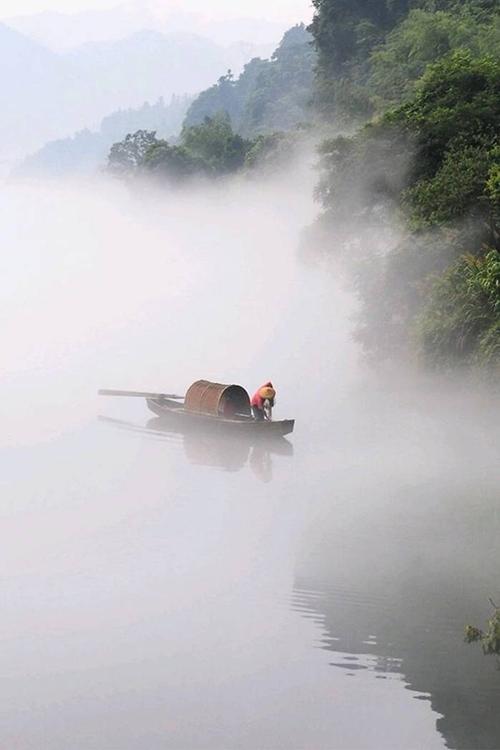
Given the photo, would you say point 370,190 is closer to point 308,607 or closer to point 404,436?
point 404,436

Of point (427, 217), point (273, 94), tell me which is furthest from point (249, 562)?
point (273, 94)

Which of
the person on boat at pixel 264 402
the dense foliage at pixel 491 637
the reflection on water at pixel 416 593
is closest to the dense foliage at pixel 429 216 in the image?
the person on boat at pixel 264 402

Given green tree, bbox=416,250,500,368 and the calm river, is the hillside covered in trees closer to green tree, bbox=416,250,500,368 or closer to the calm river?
green tree, bbox=416,250,500,368

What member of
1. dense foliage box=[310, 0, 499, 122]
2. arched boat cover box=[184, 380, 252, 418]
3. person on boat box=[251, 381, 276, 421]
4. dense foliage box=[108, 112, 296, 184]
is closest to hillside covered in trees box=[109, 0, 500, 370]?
person on boat box=[251, 381, 276, 421]

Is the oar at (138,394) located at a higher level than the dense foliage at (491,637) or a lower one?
higher

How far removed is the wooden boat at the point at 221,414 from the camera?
27.8 metres

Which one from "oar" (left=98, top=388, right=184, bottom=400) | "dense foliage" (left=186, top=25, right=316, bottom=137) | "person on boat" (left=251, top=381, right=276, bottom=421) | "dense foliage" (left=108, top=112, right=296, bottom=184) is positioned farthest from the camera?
"dense foliage" (left=186, top=25, right=316, bottom=137)

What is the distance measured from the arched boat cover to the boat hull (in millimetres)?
213

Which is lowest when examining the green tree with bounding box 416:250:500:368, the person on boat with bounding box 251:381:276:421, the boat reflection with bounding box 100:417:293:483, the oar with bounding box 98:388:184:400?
the boat reflection with bounding box 100:417:293:483

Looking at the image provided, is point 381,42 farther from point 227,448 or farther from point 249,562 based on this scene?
point 249,562

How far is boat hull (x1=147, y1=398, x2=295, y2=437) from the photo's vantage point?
1089 inches

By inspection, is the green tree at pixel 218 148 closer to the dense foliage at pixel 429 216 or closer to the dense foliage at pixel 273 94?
the dense foliage at pixel 273 94

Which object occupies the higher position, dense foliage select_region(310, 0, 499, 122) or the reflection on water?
dense foliage select_region(310, 0, 499, 122)

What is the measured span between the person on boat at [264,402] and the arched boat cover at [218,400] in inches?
29.5
